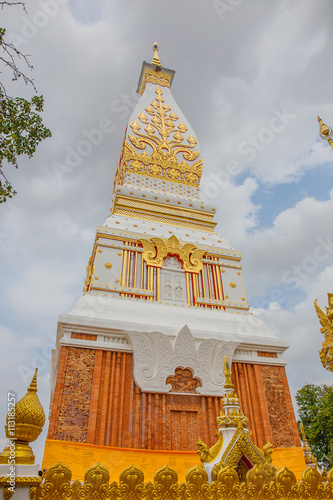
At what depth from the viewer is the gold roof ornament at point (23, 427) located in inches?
130

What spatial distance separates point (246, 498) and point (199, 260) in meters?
7.05

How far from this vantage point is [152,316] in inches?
343

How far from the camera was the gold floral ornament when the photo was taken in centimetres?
1016

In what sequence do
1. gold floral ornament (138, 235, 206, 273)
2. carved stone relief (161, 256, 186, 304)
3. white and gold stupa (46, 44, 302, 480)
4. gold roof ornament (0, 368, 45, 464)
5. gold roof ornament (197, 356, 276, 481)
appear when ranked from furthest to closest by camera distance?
gold floral ornament (138, 235, 206, 273) < carved stone relief (161, 256, 186, 304) < white and gold stupa (46, 44, 302, 480) < gold roof ornament (197, 356, 276, 481) < gold roof ornament (0, 368, 45, 464)

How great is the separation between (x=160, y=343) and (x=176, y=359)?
1.64 ft

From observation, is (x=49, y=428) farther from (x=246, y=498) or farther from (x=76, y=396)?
(x=246, y=498)

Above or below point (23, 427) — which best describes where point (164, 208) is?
above

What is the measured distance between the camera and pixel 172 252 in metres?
10.4

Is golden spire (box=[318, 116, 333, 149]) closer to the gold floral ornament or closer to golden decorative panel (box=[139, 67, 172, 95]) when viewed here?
the gold floral ornament

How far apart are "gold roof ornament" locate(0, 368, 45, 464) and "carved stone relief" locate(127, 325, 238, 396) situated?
4.15 metres

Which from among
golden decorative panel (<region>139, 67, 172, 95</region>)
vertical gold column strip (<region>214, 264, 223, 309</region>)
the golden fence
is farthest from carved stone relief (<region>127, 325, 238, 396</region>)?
golden decorative panel (<region>139, 67, 172, 95</region>)

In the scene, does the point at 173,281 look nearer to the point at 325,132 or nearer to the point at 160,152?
the point at 325,132

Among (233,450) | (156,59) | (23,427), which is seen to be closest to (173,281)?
(233,450)

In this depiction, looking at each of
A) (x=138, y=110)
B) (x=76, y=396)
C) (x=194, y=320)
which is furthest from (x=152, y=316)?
(x=138, y=110)
